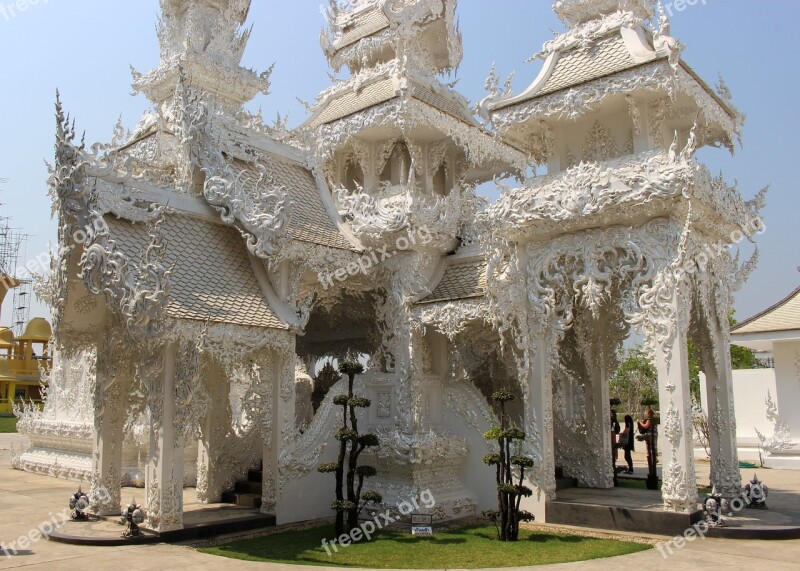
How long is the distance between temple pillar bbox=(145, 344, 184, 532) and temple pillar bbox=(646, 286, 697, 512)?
4.82 meters

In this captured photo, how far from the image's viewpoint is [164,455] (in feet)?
21.7

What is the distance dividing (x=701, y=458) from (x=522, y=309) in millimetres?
10491

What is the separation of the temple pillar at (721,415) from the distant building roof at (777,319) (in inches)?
245

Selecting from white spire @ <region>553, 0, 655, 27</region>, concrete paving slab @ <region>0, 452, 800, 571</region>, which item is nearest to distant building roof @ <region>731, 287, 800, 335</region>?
white spire @ <region>553, 0, 655, 27</region>

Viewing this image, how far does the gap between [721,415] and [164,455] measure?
6398 mm

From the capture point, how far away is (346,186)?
10703 millimetres

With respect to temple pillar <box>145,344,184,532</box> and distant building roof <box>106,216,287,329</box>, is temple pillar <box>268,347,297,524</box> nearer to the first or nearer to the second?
distant building roof <box>106,216,287,329</box>

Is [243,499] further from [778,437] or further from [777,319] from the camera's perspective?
[777,319]

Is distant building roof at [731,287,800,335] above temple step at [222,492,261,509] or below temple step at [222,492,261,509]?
above

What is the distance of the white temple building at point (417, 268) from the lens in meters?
6.74

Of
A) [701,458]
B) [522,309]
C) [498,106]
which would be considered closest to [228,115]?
[498,106]

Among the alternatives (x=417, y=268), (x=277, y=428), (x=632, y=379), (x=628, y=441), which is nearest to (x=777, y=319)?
(x=628, y=441)

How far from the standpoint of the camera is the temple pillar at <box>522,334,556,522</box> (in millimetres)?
7566

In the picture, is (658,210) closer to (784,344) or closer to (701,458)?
(784,344)
